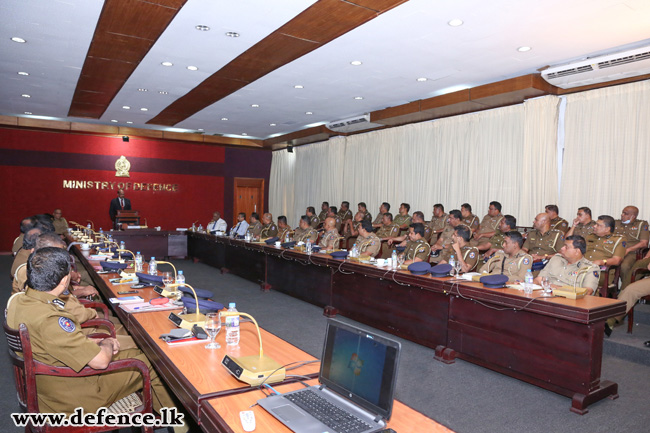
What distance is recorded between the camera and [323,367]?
64.7 inches

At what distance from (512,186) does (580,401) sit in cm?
491

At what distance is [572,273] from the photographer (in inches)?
156

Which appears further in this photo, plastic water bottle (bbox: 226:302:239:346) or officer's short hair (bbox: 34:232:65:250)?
officer's short hair (bbox: 34:232:65:250)

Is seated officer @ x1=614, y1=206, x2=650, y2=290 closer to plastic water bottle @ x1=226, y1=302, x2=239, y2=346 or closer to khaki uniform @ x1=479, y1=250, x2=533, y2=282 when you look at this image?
khaki uniform @ x1=479, y1=250, x2=533, y2=282

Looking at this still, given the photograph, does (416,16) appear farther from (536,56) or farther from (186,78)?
(186,78)

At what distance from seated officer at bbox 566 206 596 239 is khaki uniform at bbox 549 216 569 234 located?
0.29 meters

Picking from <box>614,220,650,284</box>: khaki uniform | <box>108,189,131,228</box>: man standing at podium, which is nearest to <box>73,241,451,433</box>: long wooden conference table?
<box>614,220,650,284</box>: khaki uniform

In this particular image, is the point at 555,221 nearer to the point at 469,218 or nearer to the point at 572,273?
the point at 469,218

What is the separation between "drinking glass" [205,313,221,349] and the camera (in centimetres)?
216

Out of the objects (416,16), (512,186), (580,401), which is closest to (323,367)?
(580,401)

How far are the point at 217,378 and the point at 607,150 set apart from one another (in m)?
6.29

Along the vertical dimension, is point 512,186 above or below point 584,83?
below

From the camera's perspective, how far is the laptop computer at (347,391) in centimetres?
136

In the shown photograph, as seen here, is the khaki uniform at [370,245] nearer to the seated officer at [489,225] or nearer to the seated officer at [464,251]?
the seated officer at [464,251]
